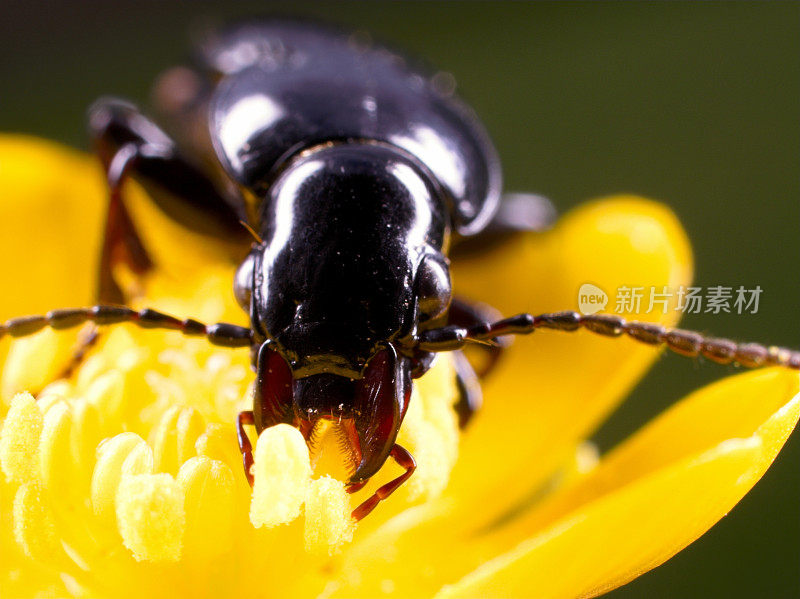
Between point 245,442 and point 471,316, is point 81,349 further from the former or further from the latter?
point 471,316

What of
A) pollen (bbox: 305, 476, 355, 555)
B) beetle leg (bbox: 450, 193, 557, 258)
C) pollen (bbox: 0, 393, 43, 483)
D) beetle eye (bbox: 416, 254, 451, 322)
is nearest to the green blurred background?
beetle leg (bbox: 450, 193, 557, 258)

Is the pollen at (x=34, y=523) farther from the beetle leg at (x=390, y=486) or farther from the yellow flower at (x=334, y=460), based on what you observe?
the beetle leg at (x=390, y=486)

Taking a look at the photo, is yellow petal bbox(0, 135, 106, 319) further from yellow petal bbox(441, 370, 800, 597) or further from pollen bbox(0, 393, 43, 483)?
yellow petal bbox(441, 370, 800, 597)

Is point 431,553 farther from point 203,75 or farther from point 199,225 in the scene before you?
point 203,75

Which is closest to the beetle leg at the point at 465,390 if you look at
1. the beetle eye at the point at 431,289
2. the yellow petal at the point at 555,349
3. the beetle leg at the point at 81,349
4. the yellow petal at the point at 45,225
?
the yellow petal at the point at 555,349

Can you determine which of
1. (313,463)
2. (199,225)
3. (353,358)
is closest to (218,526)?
(313,463)

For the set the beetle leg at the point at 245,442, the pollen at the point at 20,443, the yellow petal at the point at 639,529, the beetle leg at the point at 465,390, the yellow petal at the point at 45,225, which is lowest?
the yellow petal at the point at 639,529

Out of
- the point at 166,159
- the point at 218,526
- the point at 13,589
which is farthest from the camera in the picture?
the point at 166,159
